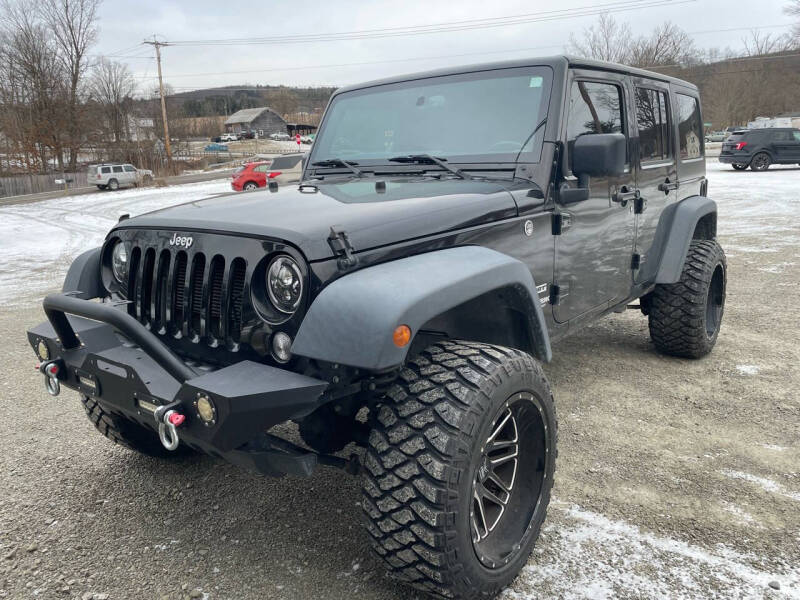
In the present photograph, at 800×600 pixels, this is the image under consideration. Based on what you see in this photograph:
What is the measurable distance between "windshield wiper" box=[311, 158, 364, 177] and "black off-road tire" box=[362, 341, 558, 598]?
139 cm

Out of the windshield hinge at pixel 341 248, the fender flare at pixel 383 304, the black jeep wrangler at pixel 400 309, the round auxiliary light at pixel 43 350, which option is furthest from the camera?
the round auxiliary light at pixel 43 350

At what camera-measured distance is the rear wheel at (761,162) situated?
23.0 meters

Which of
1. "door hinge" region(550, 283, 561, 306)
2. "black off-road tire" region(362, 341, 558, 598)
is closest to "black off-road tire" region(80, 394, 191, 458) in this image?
"black off-road tire" region(362, 341, 558, 598)

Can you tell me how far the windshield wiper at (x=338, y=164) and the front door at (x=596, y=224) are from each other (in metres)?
1.06

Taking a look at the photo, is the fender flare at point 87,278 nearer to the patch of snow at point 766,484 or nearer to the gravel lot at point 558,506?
the gravel lot at point 558,506

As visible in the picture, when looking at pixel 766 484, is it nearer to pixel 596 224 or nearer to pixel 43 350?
pixel 596 224

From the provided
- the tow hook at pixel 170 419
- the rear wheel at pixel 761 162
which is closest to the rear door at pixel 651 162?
the tow hook at pixel 170 419

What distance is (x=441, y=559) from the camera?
6.56 feet

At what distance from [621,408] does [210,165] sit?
50.6 metres

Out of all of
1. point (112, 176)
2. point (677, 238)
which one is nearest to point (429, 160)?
point (677, 238)

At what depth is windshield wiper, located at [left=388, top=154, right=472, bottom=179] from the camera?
306 cm

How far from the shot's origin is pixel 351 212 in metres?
2.39

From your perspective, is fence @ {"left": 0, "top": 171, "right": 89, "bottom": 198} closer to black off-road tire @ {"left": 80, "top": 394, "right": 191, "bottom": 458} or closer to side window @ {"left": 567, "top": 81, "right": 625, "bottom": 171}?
black off-road tire @ {"left": 80, "top": 394, "right": 191, "bottom": 458}

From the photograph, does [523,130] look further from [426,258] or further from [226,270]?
[226,270]
